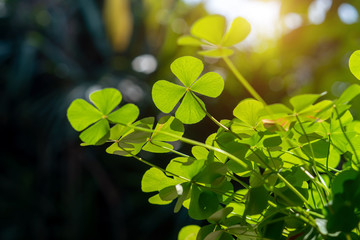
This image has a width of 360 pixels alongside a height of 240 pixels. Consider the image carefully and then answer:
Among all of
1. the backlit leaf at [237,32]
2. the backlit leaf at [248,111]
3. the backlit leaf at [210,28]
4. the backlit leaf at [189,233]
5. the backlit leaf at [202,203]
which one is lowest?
the backlit leaf at [189,233]

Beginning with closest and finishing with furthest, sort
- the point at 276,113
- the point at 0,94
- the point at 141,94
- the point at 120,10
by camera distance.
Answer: the point at 276,113, the point at 141,94, the point at 120,10, the point at 0,94

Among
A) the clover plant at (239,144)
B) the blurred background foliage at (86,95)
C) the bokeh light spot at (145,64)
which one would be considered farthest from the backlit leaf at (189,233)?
the bokeh light spot at (145,64)

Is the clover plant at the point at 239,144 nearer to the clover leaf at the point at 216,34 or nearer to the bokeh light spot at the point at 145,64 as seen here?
the clover leaf at the point at 216,34

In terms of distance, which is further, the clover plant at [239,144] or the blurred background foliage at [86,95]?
the blurred background foliage at [86,95]

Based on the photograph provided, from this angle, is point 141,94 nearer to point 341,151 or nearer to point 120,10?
point 120,10

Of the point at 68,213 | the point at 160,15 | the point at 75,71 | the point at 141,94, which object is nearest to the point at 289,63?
the point at 141,94

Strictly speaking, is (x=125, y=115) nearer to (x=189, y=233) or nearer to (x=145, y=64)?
(x=189, y=233)
